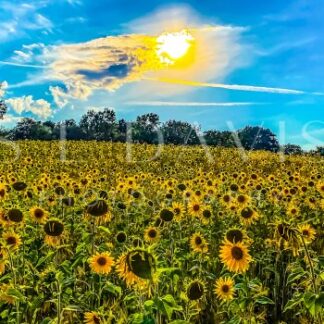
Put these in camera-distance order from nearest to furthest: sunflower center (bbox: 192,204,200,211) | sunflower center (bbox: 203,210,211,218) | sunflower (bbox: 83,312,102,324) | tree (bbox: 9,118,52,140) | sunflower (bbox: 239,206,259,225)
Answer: sunflower (bbox: 83,312,102,324) → sunflower (bbox: 239,206,259,225) → sunflower center (bbox: 203,210,211,218) → sunflower center (bbox: 192,204,200,211) → tree (bbox: 9,118,52,140)

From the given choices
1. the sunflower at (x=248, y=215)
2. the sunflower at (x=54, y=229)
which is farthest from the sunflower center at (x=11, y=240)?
the sunflower at (x=248, y=215)

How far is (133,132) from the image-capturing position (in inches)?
2862

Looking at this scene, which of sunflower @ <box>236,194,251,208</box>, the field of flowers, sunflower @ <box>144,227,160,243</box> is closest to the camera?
the field of flowers

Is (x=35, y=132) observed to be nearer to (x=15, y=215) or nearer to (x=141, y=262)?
(x=15, y=215)

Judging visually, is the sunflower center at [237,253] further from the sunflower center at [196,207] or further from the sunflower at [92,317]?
the sunflower center at [196,207]

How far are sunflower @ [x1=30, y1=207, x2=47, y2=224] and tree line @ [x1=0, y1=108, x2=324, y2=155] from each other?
45341 mm

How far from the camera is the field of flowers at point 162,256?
4258 mm

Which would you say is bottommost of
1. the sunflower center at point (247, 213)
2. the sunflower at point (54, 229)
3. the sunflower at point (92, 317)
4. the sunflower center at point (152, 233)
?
the sunflower at point (92, 317)

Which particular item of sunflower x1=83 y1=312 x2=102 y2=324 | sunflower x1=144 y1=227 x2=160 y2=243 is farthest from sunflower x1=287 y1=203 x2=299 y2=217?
sunflower x1=83 y1=312 x2=102 y2=324

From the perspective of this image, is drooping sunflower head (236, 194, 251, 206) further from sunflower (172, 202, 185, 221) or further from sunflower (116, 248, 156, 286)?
sunflower (116, 248, 156, 286)

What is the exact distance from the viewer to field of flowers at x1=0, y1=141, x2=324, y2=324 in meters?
4.26

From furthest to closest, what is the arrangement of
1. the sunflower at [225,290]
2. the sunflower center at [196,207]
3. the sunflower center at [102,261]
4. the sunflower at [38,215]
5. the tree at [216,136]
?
the tree at [216,136] < the sunflower center at [196,207] < the sunflower at [38,215] < the sunflower center at [102,261] < the sunflower at [225,290]

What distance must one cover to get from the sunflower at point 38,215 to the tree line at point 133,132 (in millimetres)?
45341

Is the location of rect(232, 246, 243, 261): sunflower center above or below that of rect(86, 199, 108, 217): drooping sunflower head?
below
